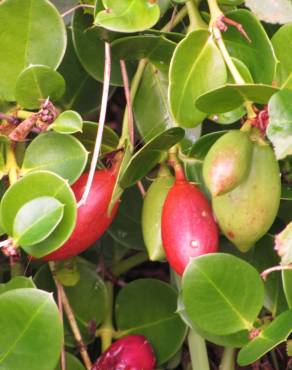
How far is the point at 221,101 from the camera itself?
2.25 ft

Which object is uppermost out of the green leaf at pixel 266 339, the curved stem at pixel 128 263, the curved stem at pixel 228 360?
the green leaf at pixel 266 339

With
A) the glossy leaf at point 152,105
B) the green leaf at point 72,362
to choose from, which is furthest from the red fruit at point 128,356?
the glossy leaf at point 152,105

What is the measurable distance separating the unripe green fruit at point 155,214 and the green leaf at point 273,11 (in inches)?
7.6

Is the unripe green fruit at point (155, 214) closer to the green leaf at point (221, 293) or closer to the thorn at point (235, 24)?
the green leaf at point (221, 293)

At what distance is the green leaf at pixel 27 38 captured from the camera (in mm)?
768

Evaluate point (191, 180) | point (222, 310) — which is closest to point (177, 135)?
point (191, 180)

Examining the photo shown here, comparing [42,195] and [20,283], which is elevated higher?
[42,195]

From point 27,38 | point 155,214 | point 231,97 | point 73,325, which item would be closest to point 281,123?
point 231,97

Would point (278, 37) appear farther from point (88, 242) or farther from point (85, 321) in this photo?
point (85, 321)

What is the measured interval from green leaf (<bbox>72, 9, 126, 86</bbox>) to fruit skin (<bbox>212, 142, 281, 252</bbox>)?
0.78ft

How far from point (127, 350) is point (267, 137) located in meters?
0.33

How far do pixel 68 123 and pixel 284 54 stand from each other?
0.74ft

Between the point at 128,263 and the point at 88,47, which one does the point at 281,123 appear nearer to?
the point at 88,47

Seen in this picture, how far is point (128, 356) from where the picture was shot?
88cm
